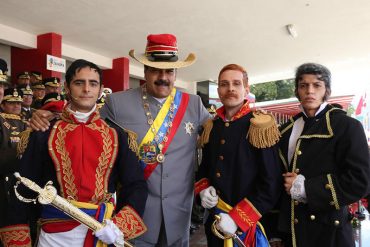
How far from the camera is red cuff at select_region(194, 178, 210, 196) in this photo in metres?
1.99

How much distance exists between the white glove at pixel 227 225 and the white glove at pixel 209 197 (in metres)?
0.12

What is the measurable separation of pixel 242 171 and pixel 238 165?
1.5 inches

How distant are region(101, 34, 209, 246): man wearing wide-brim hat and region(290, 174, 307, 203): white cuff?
60cm

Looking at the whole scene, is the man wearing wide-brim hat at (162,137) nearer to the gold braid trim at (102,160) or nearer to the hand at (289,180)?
the gold braid trim at (102,160)

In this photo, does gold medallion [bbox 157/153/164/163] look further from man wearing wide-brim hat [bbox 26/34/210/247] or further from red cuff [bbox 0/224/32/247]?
red cuff [bbox 0/224/32/247]

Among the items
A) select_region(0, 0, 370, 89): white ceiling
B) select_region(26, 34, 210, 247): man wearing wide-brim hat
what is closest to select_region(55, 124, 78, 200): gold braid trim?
select_region(26, 34, 210, 247): man wearing wide-brim hat

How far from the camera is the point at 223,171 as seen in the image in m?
1.89

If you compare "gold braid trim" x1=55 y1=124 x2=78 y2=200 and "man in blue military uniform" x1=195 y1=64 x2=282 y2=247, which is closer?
"gold braid trim" x1=55 y1=124 x2=78 y2=200

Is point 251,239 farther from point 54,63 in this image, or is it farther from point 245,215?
point 54,63

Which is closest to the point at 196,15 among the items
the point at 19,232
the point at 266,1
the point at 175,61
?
the point at 266,1

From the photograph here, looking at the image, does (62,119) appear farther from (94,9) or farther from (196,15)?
(196,15)

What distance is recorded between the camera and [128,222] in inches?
63.8

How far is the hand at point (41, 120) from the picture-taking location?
165 cm

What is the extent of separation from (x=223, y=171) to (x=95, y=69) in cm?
83
